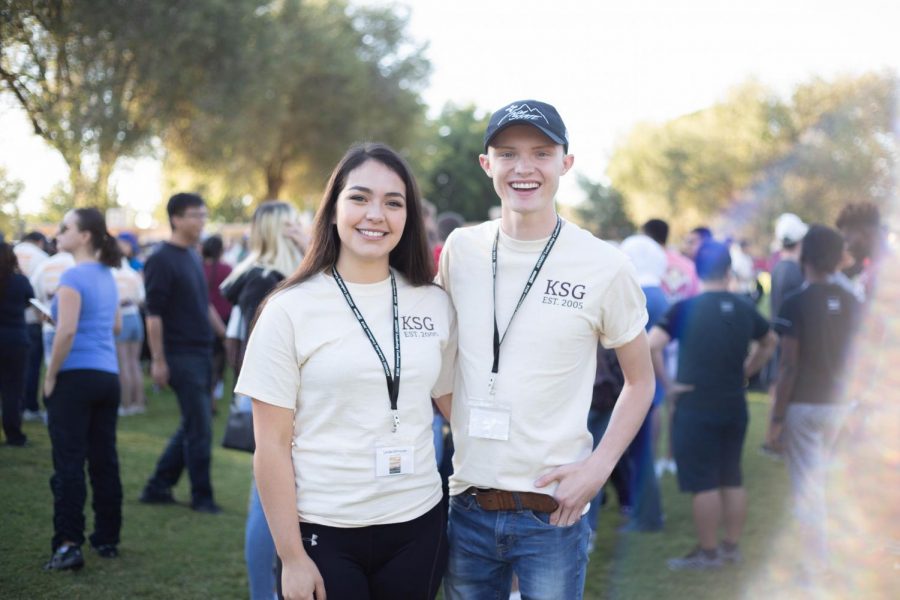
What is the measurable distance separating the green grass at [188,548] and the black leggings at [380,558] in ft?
8.61

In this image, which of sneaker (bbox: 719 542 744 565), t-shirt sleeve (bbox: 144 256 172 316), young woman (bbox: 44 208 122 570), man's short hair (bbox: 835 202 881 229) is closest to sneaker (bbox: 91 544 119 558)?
young woman (bbox: 44 208 122 570)

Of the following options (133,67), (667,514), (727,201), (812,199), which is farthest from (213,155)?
(727,201)

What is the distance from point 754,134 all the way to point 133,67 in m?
39.8

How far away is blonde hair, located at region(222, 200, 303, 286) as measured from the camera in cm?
472

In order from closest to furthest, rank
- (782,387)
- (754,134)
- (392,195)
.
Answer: (392,195) < (782,387) < (754,134)

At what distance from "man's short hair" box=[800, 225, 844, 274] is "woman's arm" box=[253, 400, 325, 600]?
423 cm

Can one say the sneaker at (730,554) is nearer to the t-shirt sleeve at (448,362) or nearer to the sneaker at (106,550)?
the t-shirt sleeve at (448,362)

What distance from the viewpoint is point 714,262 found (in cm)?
535

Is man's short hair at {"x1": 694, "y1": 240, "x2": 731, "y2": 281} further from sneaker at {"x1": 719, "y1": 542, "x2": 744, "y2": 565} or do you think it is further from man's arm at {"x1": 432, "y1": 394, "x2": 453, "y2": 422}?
man's arm at {"x1": 432, "y1": 394, "x2": 453, "y2": 422}

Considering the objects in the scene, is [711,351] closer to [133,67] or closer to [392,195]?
[392,195]

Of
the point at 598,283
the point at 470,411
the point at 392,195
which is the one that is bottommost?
the point at 470,411

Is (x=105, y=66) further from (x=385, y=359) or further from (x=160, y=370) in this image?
(x=385, y=359)

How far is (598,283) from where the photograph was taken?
2.45 meters

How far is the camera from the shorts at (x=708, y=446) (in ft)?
17.3
